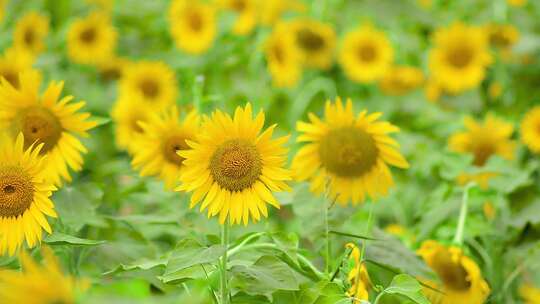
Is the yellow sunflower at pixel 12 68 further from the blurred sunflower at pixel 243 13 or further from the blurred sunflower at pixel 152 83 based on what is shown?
the blurred sunflower at pixel 243 13

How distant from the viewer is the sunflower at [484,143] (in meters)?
2.15

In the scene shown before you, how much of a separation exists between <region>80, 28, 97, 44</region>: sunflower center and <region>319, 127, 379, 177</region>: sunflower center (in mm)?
1530

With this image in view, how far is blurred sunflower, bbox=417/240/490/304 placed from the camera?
159 cm

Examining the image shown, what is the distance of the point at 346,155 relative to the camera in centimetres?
152

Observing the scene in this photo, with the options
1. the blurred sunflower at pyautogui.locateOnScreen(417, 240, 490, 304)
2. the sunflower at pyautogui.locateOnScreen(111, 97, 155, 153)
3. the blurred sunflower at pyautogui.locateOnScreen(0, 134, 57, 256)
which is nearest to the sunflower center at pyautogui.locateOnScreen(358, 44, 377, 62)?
the sunflower at pyautogui.locateOnScreen(111, 97, 155, 153)

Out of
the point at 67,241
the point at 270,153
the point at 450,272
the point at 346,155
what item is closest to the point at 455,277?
the point at 450,272

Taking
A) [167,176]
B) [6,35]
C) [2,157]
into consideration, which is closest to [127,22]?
[6,35]

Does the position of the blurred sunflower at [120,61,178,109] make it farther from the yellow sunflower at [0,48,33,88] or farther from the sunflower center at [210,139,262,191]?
the sunflower center at [210,139,262,191]

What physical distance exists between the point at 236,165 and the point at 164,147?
0.39m

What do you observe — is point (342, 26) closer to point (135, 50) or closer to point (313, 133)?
point (135, 50)

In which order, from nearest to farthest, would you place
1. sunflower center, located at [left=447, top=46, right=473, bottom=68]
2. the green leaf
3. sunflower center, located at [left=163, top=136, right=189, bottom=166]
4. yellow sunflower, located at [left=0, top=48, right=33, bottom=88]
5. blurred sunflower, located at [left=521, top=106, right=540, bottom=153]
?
the green leaf
sunflower center, located at [left=163, top=136, right=189, bottom=166]
yellow sunflower, located at [left=0, top=48, right=33, bottom=88]
blurred sunflower, located at [left=521, top=106, right=540, bottom=153]
sunflower center, located at [left=447, top=46, right=473, bottom=68]

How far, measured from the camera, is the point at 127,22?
3256mm

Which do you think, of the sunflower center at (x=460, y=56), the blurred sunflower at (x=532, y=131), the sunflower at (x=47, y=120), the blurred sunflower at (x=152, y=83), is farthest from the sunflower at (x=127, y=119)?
the sunflower center at (x=460, y=56)

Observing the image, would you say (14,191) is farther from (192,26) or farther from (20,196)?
(192,26)
